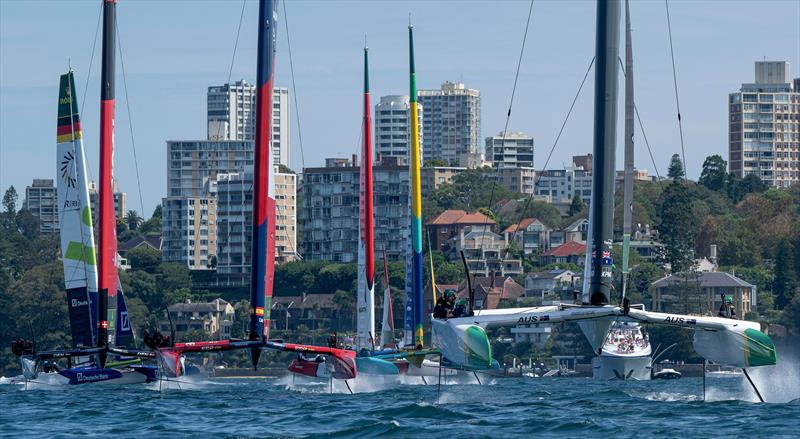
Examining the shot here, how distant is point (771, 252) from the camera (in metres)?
139

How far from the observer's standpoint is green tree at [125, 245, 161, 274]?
14788cm

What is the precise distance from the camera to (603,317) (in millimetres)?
25891

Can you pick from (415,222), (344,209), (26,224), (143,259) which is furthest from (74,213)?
(26,224)

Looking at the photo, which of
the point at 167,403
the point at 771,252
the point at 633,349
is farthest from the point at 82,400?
the point at 771,252

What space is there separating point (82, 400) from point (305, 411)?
25.1 feet

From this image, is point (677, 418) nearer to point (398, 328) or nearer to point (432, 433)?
point (432, 433)

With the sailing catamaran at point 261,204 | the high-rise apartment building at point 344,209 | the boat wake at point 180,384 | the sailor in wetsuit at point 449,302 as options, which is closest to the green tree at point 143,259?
the high-rise apartment building at point 344,209

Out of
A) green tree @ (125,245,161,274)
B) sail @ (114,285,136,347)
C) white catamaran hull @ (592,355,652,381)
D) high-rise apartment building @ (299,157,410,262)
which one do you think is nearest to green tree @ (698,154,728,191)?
high-rise apartment building @ (299,157,410,262)

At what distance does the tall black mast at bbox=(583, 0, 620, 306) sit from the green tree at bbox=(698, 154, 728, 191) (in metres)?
157

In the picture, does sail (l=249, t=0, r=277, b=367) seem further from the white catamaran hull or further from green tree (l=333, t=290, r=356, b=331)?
green tree (l=333, t=290, r=356, b=331)

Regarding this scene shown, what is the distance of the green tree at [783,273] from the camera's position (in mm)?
120625

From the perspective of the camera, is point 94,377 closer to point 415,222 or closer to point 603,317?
point 415,222

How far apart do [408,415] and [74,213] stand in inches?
810

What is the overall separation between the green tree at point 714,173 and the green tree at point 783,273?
58345 millimetres
